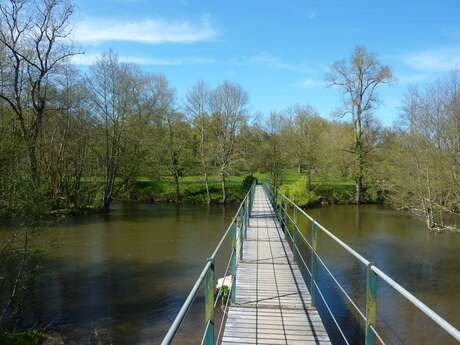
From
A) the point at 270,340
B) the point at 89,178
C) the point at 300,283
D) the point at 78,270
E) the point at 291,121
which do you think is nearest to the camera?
the point at 270,340

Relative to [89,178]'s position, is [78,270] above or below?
below

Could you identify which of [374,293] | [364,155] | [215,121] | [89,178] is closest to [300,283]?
[374,293]

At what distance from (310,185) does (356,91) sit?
931 cm

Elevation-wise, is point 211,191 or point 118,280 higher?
point 211,191

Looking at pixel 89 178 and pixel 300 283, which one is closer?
pixel 300 283

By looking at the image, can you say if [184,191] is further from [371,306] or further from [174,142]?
[371,306]

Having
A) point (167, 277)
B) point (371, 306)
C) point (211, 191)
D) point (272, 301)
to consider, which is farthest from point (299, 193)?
point (371, 306)

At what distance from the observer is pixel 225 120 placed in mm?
38375

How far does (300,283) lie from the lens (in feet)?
25.4

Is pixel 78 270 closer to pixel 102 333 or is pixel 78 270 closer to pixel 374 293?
pixel 102 333

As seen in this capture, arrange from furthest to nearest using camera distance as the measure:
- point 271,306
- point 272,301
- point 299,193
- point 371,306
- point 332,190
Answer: point 332,190 → point 299,193 → point 272,301 → point 271,306 → point 371,306

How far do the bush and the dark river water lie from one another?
370 inches

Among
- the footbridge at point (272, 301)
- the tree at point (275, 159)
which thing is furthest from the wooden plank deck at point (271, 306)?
the tree at point (275, 159)

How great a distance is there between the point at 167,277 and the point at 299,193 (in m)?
23.6
